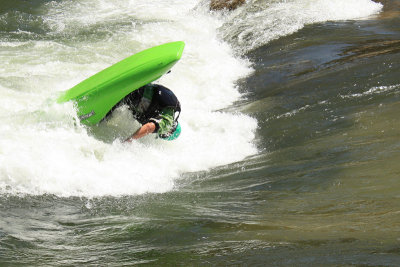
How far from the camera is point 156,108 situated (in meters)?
5.15

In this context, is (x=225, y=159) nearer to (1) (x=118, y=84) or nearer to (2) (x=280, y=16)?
(1) (x=118, y=84)

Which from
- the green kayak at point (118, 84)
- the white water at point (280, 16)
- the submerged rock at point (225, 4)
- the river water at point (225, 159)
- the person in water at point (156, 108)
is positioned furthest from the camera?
the submerged rock at point (225, 4)

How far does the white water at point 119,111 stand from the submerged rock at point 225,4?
283 mm

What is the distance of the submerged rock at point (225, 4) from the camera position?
12.6 m

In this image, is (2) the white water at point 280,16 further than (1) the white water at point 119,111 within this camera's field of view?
Yes

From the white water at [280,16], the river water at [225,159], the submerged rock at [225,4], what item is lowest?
the river water at [225,159]

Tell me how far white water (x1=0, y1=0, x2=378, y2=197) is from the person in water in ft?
0.62

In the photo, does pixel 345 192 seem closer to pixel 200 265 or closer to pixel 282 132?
pixel 200 265

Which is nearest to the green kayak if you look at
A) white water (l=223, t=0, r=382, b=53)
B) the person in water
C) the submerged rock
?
the person in water

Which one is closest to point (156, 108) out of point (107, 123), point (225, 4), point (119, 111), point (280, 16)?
point (119, 111)

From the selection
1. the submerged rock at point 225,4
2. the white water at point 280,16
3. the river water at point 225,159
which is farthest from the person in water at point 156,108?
the submerged rock at point 225,4

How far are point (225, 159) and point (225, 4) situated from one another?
8569mm

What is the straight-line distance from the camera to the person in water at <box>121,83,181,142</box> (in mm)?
5070

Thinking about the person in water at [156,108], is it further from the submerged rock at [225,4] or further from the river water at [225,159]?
the submerged rock at [225,4]
